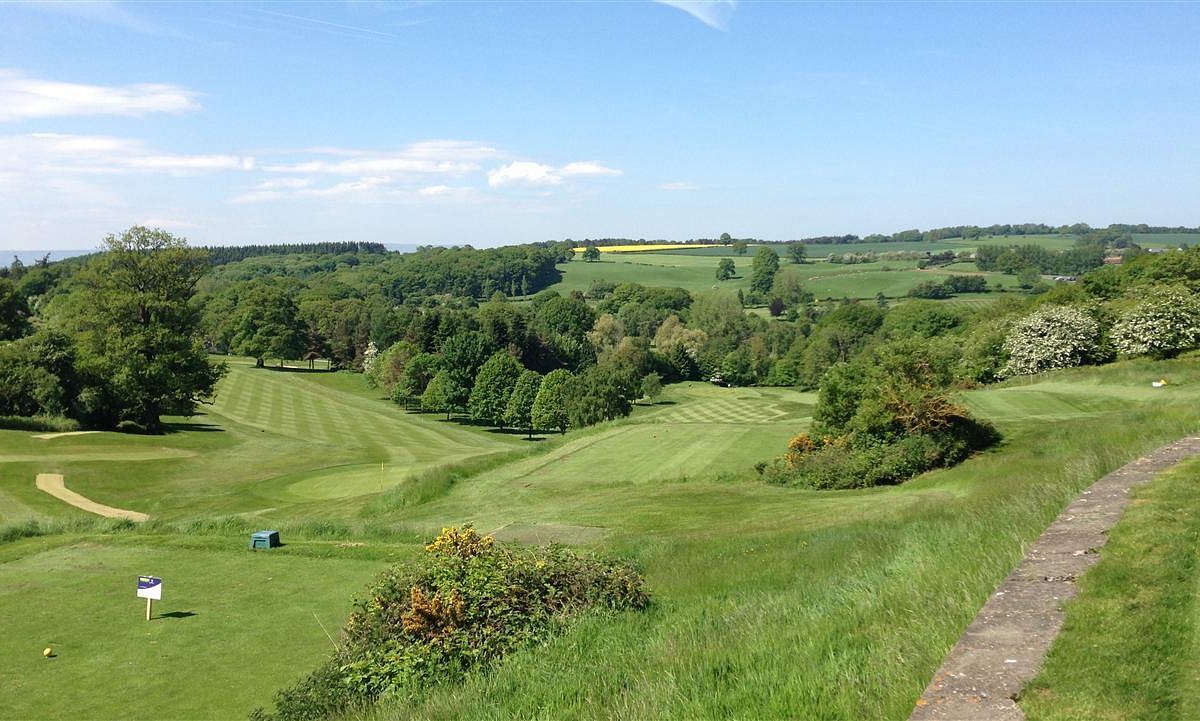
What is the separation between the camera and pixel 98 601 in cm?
1686

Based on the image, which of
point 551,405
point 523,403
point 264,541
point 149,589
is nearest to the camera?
point 149,589

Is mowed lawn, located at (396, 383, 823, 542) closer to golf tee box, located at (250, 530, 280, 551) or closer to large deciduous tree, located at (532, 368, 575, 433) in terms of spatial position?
golf tee box, located at (250, 530, 280, 551)

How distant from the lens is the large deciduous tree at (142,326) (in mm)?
49500

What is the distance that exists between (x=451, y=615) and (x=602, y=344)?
123 metres

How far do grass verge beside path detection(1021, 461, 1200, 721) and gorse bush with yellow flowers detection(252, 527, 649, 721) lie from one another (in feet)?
19.8

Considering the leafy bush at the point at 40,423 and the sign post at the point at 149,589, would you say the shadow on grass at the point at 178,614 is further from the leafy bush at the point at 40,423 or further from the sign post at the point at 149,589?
the leafy bush at the point at 40,423

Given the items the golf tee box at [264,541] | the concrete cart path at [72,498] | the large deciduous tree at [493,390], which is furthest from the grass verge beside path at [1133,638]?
the large deciduous tree at [493,390]

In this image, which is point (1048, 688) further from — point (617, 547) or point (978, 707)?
point (617, 547)

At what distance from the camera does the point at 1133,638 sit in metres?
6.54

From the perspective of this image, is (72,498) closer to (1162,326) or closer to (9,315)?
(1162,326)

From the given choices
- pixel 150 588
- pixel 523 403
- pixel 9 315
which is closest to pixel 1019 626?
pixel 150 588

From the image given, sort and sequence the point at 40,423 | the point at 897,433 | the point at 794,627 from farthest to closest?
the point at 40,423 < the point at 897,433 < the point at 794,627

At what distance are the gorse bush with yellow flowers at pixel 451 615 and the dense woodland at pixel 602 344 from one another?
1716cm

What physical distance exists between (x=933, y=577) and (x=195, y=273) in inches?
2033
